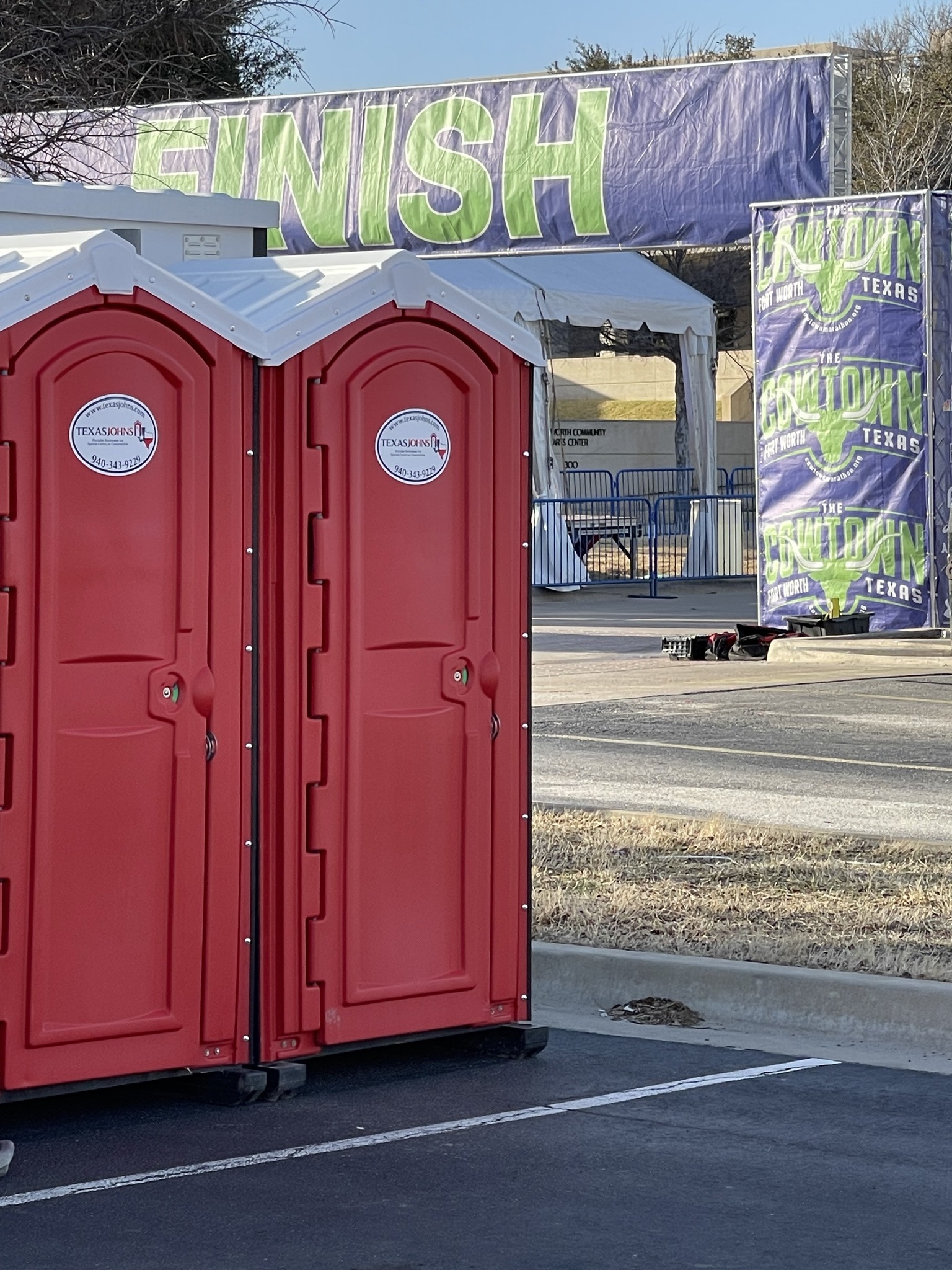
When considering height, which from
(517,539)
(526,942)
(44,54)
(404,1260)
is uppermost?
(44,54)

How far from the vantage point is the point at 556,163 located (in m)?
20.1

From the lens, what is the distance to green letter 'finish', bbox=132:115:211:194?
2183cm

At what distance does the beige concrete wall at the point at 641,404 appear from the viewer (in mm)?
40094

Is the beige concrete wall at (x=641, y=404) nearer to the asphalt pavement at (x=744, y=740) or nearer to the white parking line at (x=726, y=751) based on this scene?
the asphalt pavement at (x=744, y=740)

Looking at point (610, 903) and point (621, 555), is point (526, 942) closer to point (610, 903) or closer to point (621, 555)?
point (610, 903)

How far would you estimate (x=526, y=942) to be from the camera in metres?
6.80

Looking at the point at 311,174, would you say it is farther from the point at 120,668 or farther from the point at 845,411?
the point at 120,668

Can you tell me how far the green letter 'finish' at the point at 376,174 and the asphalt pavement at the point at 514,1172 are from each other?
14.9m

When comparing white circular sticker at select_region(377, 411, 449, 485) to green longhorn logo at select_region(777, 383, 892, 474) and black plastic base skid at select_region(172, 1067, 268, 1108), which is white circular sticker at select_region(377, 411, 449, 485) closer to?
black plastic base skid at select_region(172, 1067, 268, 1108)

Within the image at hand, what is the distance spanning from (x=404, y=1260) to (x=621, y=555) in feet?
85.1

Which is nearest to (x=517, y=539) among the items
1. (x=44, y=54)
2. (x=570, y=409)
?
(x=44, y=54)

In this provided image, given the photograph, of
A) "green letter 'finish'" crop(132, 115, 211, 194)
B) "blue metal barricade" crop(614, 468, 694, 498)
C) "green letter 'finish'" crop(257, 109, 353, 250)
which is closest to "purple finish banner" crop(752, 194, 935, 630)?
"green letter 'finish'" crop(257, 109, 353, 250)

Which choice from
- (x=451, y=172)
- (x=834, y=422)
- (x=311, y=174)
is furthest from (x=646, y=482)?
(x=834, y=422)

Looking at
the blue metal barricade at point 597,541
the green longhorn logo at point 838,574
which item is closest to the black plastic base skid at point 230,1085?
the green longhorn logo at point 838,574
